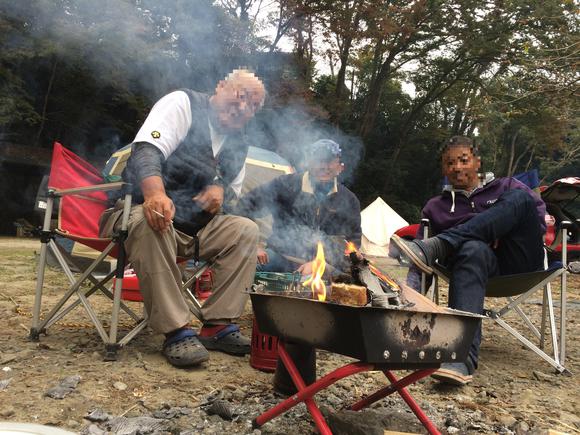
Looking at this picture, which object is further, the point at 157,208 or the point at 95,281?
the point at 95,281

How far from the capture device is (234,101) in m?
2.34

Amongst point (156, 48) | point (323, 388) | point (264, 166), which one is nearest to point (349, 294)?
point (323, 388)

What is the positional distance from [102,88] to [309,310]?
382 inches

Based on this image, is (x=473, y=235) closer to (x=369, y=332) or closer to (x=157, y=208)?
(x=369, y=332)

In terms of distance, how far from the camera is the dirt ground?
159 cm

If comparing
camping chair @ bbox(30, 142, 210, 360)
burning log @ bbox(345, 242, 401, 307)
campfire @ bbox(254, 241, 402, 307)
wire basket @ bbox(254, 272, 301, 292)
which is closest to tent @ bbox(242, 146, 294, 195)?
camping chair @ bbox(30, 142, 210, 360)

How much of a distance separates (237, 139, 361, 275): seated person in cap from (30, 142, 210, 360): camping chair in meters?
0.59

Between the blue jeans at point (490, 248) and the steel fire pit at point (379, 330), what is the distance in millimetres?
773

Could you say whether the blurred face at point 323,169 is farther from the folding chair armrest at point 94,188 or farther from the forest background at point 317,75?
the folding chair armrest at point 94,188

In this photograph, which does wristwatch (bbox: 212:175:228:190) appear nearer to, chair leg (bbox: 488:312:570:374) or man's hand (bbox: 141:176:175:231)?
man's hand (bbox: 141:176:175:231)

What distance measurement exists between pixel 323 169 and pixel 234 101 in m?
0.78

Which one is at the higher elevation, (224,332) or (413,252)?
(413,252)

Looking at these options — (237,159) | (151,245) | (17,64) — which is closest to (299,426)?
(151,245)

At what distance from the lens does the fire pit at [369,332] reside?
1273 mm
